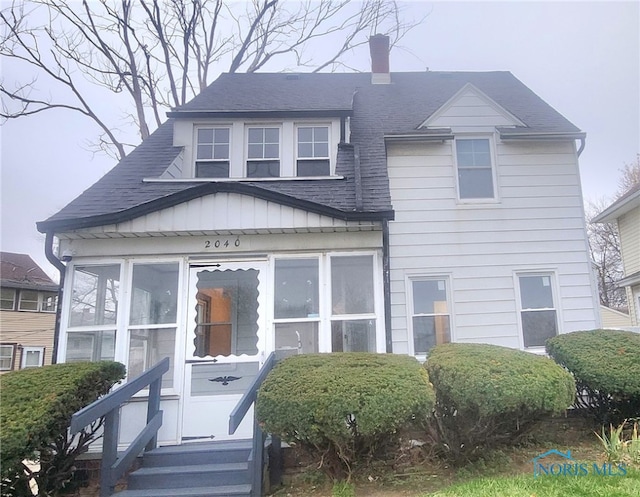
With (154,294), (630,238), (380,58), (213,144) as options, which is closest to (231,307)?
(154,294)

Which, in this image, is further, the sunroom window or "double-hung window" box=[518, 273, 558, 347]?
"double-hung window" box=[518, 273, 558, 347]

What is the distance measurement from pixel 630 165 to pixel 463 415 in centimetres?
2578

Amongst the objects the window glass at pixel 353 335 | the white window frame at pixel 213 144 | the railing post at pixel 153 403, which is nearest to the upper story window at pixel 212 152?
the white window frame at pixel 213 144

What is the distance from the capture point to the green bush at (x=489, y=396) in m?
4.30

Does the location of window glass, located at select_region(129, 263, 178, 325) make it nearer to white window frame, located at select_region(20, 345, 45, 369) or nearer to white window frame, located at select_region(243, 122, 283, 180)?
white window frame, located at select_region(243, 122, 283, 180)

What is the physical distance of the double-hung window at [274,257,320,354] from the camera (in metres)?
6.20

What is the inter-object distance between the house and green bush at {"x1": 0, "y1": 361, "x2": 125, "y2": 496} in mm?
959

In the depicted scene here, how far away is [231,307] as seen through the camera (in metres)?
6.46

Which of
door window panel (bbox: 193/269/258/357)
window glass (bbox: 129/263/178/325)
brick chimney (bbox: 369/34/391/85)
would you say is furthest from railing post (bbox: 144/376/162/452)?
brick chimney (bbox: 369/34/391/85)

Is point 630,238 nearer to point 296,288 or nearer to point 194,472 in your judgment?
point 296,288

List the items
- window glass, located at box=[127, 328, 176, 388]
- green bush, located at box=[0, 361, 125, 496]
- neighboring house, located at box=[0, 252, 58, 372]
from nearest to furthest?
green bush, located at box=[0, 361, 125, 496] → window glass, located at box=[127, 328, 176, 388] → neighboring house, located at box=[0, 252, 58, 372]

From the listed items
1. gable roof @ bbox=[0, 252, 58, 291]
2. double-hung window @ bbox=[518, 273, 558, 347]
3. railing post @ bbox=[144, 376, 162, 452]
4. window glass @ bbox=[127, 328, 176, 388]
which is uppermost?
gable roof @ bbox=[0, 252, 58, 291]

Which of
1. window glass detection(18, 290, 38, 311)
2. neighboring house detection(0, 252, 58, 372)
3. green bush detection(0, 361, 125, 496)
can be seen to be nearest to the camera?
green bush detection(0, 361, 125, 496)

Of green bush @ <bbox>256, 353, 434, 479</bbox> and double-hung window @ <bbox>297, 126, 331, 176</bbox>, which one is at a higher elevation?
double-hung window @ <bbox>297, 126, 331, 176</bbox>
